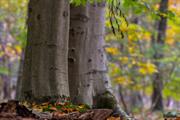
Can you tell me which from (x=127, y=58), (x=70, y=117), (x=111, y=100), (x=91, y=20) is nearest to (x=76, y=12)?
(x=91, y=20)

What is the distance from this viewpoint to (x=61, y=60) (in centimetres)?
379

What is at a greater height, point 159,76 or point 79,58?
point 79,58

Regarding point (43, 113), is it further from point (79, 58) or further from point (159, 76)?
point (159, 76)

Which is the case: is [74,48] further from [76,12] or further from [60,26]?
[60,26]

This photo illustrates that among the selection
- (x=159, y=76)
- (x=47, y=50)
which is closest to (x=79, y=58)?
(x=47, y=50)

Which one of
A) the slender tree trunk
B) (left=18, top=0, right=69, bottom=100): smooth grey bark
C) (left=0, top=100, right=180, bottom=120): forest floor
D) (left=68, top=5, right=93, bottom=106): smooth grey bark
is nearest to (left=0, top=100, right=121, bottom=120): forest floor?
(left=0, top=100, right=180, bottom=120): forest floor

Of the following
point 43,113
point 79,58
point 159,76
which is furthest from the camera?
point 159,76

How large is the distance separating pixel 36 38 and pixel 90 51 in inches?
42.4

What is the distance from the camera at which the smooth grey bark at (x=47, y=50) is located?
3.72 metres

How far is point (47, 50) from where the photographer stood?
3740mm

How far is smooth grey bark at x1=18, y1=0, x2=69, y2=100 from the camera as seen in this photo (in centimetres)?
372

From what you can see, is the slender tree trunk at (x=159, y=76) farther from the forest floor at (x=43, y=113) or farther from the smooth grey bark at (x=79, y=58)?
the forest floor at (x=43, y=113)

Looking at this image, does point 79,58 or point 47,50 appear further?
point 79,58

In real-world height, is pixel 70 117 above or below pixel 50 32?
below
